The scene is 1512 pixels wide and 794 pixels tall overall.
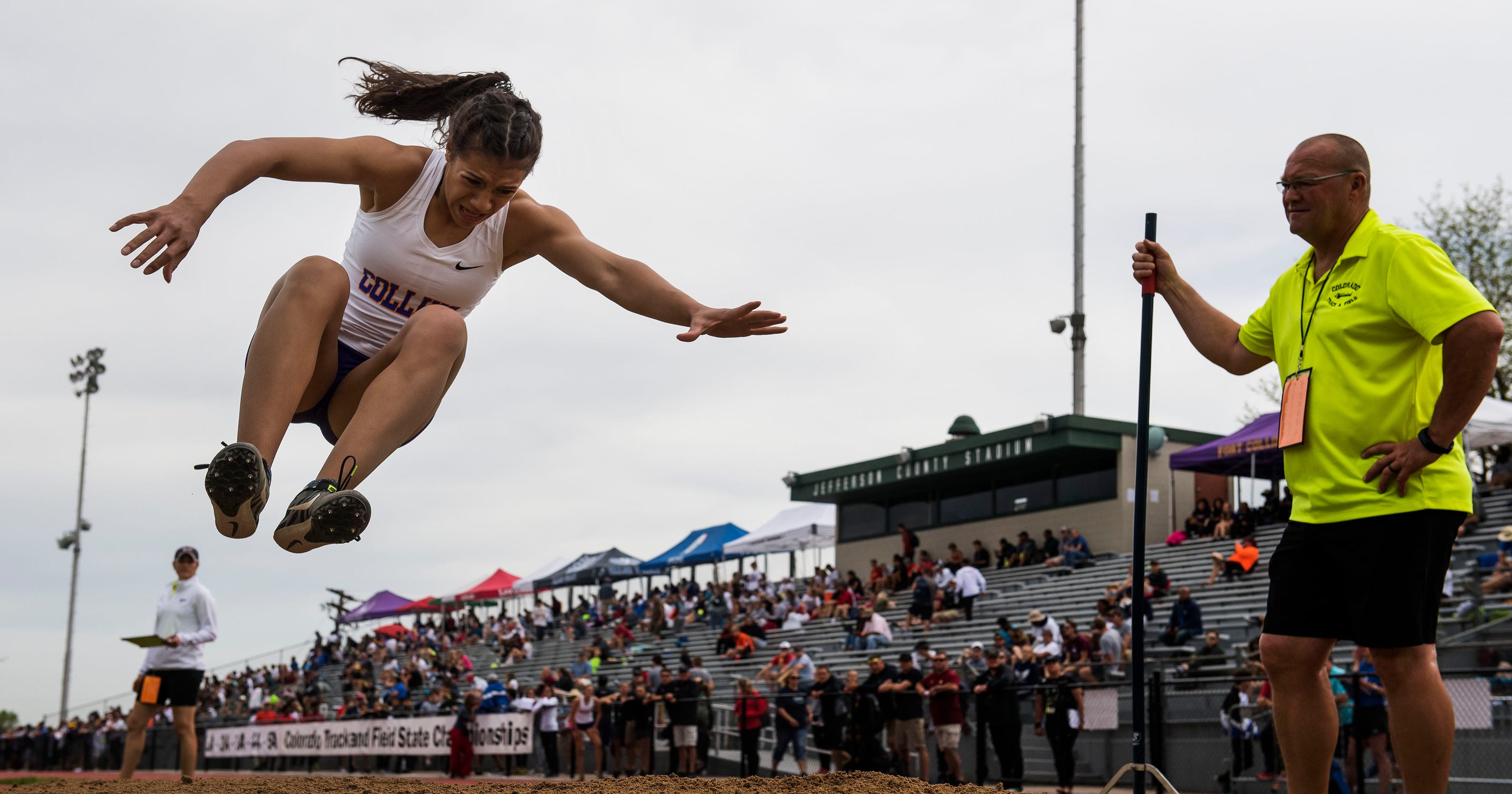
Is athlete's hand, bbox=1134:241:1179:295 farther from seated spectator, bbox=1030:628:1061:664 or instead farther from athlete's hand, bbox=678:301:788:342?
seated spectator, bbox=1030:628:1061:664

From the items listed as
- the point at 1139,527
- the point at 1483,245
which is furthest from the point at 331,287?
the point at 1483,245

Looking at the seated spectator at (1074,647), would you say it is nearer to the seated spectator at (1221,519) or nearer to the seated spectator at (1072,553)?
the seated spectator at (1221,519)

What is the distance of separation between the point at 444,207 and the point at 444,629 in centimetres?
3634

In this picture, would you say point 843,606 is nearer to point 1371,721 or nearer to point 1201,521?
point 1201,521

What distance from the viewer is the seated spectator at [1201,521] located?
21547 mm

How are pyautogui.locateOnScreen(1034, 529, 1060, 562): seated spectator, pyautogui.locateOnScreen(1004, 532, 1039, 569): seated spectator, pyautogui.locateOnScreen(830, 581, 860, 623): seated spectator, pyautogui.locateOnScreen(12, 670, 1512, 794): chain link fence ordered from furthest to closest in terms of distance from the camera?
pyautogui.locateOnScreen(1004, 532, 1039, 569): seated spectator, pyautogui.locateOnScreen(1034, 529, 1060, 562): seated spectator, pyautogui.locateOnScreen(830, 581, 860, 623): seated spectator, pyautogui.locateOnScreen(12, 670, 1512, 794): chain link fence

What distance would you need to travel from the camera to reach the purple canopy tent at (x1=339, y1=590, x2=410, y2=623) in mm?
41000

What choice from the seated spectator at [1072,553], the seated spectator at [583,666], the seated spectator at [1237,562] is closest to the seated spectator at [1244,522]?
the seated spectator at [1237,562]

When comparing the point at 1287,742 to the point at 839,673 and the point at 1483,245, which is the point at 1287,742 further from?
the point at 1483,245

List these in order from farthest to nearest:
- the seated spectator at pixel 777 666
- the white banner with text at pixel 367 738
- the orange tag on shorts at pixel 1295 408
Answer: the white banner with text at pixel 367 738
the seated spectator at pixel 777 666
the orange tag on shorts at pixel 1295 408

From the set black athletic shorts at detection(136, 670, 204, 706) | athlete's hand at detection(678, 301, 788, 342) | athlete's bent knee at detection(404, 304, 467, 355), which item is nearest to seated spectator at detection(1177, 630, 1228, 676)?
black athletic shorts at detection(136, 670, 204, 706)

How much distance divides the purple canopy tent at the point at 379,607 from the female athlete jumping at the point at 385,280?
3835cm

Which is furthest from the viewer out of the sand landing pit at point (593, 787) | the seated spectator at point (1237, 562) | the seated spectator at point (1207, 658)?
the seated spectator at point (1237, 562)

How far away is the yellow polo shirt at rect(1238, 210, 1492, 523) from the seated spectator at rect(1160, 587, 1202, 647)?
35.0 ft
